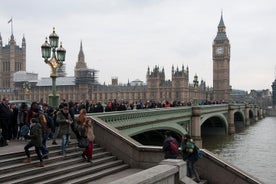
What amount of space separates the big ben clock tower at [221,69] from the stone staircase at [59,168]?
4453 inches

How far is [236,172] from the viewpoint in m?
10.5

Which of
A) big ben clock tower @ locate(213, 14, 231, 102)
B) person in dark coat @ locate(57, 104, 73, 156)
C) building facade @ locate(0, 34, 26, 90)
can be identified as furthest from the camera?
building facade @ locate(0, 34, 26, 90)

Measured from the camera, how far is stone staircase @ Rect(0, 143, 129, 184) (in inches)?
352

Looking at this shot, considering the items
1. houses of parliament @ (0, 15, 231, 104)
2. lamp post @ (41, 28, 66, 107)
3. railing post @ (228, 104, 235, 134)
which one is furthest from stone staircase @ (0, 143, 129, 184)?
houses of parliament @ (0, 15, 231, 104)

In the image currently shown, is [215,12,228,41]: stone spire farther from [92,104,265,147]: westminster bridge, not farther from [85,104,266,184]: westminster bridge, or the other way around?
[85,104,266,184]: westminster bridge

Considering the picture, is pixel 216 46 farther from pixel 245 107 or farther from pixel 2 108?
pixel 2 108

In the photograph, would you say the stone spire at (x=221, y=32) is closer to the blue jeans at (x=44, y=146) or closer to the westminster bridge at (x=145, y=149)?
the westminster bridge at (x=145, y=149)

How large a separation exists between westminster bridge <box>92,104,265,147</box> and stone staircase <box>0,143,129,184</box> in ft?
10.5

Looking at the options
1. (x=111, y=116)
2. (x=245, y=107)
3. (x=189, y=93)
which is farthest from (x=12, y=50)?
(x=111, y=116)

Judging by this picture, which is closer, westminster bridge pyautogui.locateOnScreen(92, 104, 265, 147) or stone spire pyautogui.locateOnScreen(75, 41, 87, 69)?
westminster bridge pyautogui.locateOnScreen(92, 104, 265, 147)

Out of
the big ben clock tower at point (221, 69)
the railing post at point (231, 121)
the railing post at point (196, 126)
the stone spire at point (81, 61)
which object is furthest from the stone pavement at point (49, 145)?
the stone spire at point (81, 61)

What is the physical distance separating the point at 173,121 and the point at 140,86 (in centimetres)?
8712

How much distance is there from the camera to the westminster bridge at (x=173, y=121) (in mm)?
17562

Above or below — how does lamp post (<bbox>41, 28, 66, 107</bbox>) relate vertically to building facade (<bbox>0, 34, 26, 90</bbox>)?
below
